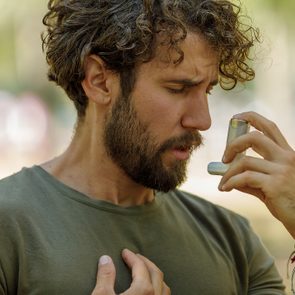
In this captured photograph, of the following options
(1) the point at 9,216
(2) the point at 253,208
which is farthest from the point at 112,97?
(2) the point at 253,208

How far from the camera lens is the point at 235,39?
3.22 meters

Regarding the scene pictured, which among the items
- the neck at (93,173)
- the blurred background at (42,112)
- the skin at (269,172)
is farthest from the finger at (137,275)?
the blurred background at (42,112)

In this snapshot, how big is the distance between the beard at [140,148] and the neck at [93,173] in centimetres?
3

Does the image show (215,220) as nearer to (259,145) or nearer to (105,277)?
(259,145)

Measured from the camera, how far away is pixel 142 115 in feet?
10.0

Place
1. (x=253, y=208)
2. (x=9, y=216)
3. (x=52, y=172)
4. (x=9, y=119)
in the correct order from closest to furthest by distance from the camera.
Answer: (x=9, y=216) < (x=52, y=172) < (x=9, y=119) < (x=253, y=208)

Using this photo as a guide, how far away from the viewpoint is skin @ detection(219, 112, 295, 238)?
2959 mm

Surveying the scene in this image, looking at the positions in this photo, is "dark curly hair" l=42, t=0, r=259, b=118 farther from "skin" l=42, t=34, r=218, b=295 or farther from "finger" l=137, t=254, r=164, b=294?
"finger" l=137, t=254, r=164, b=294

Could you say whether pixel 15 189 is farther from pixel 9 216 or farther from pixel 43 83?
pixel 43 83

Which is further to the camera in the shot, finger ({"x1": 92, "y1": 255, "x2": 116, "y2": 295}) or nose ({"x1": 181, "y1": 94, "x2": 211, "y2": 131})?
nose ({"x1": 181, "y1": 94, "x2": 211, "y2": 131})

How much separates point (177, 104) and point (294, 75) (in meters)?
5.30

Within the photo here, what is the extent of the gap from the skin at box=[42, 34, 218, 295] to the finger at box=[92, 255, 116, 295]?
0.07 metres

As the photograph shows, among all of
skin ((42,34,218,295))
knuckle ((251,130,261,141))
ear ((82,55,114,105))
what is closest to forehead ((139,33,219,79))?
skin ((42,34,218,295))

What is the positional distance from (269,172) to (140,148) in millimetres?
389
